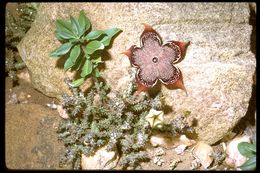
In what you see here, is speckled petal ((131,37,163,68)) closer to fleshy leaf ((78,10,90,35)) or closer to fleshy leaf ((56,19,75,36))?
fleshy leaf ((78,10,90,35))

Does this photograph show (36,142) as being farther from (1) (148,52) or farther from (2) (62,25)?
(1) (148,52)

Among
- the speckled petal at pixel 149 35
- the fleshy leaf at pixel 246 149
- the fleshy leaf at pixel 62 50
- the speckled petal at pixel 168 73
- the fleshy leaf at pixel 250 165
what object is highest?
the speckled petal at pixel 149 35

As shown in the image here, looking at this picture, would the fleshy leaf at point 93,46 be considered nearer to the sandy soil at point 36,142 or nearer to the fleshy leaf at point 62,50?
the fleshy leaf at point 62,50

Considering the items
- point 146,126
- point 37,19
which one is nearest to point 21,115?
point 37,19

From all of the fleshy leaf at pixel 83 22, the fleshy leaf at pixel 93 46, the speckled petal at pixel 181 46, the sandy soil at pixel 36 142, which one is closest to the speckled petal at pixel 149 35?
the speckled petal at pixel 181 46

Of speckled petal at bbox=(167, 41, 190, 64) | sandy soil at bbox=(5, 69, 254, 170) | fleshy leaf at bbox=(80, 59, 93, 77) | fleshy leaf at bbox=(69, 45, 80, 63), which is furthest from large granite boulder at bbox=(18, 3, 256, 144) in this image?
sandy soil at bbox=(5, 69, 254, 170)

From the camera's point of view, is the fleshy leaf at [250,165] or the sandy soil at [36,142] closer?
the fleshy leaf at [250,165]

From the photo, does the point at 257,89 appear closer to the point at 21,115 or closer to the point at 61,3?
the point at 61,3

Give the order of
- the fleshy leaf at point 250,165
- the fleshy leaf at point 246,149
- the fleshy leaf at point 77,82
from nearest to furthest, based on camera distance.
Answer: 1. the fleshy leaf at point 250,165
2. the fleshy leaf at point 246,149
3. the fleshy leaf at point 77,82
